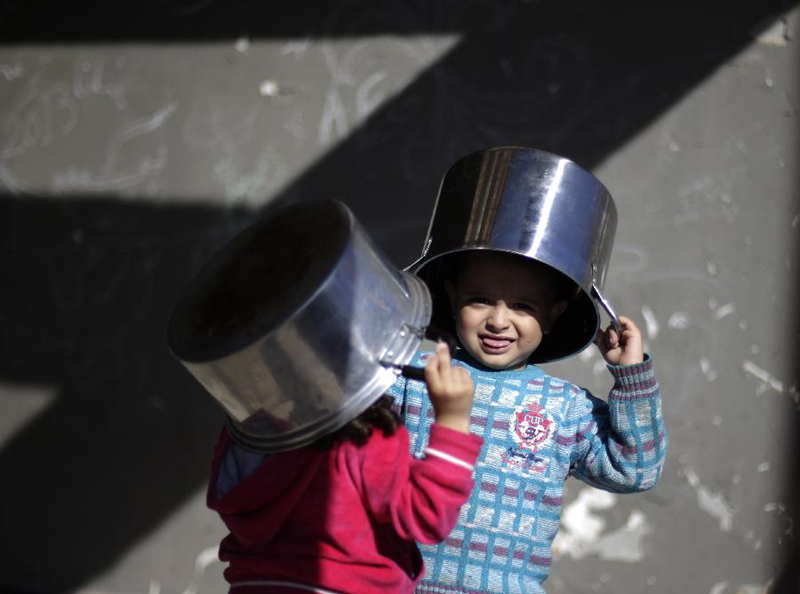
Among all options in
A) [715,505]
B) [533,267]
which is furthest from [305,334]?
[715,505]

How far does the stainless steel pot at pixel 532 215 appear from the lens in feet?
5.46

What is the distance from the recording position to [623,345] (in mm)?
1757

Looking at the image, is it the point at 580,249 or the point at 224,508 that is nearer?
the point at 224,508

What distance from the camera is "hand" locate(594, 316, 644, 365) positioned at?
67.6 inches

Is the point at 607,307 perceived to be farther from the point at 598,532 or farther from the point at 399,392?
the point at 598,532

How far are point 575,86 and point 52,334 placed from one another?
2.28 metres

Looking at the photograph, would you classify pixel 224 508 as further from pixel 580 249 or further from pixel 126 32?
pixel 126 32

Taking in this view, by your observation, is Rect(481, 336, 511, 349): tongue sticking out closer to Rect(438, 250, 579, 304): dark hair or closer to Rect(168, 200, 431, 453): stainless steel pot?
Rect(438, 250, 579, 304): dark hair

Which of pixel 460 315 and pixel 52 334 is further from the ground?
pixel 460 315

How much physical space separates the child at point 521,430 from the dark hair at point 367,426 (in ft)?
0.93

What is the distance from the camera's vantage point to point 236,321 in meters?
1.38

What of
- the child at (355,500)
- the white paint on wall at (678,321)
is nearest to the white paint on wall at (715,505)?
the white paint on wall at (678,321)

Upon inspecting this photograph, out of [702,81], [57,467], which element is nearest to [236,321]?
[702,81]

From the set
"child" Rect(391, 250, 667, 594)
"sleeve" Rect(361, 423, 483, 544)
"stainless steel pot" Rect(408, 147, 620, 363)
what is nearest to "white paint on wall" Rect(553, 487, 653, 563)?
"child" Rect(391, 250, 667, 594)
